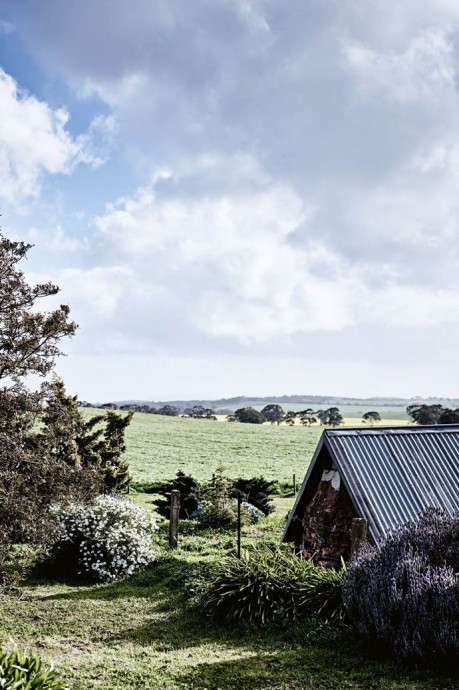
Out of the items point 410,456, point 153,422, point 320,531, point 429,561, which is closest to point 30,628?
point 320,531

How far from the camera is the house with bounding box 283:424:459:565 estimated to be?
12.5 m

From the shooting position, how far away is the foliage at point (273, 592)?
37.0 ft

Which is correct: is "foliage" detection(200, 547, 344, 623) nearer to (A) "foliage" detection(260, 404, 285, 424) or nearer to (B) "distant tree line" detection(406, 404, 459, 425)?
(B) "distant tree line" detection(406, 404, 459, 425)

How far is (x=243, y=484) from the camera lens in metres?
25.9

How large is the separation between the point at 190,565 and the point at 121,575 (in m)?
1.63

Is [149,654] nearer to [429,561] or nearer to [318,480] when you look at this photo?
Answer: [429,561]

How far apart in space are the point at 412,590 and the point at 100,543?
346 inches

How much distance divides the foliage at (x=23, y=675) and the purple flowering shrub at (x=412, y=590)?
188 inches

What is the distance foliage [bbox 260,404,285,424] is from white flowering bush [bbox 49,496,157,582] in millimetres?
78418

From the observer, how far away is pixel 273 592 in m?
11.8

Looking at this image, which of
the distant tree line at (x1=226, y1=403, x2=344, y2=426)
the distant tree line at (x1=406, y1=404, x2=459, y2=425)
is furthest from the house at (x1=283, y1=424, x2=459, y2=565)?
the distant tree line at (x1=226, y1=403, x2=344, y2=426)

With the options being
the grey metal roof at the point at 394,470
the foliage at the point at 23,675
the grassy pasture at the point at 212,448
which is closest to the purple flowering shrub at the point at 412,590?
the grey metal roof at the point at 394,470

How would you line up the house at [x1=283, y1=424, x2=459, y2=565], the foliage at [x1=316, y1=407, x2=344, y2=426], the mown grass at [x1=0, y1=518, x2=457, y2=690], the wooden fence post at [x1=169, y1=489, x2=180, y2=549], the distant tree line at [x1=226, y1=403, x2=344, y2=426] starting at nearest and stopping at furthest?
the mown grass at [x1=0, y1=518, x2=457, y2=690] < the house at [x1=283, y1=424, x2=459, y2=565] < the wooden fence post at [x1=169, y1=489, x2=180, y2=549] < the distant tree line at [x1=226, y1=403, x2=344, y2=426] < the foliage at [x1=316, y1=407, x2=344, y2=426]

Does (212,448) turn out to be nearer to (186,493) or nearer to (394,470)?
(186,493)
